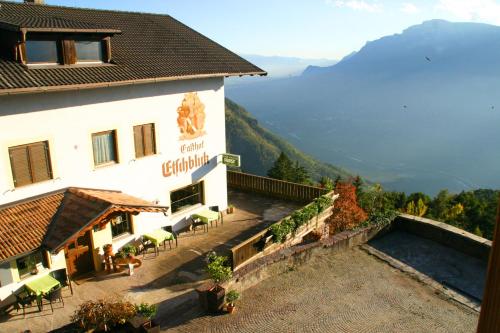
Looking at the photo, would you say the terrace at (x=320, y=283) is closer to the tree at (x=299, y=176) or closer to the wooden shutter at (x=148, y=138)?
the wooden shutter at (x=148, y=138)

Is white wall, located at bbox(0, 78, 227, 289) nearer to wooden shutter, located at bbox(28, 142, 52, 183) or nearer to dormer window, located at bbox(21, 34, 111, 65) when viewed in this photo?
wooden shutter, located at bbox(28, 142, 52, 183)

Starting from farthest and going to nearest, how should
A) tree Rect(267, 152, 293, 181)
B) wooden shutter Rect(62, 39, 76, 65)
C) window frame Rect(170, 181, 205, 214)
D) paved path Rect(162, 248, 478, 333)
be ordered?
tree Rect(267, 152, 293, 181) → window frame Rect(170, 181, 205, 214) → wooden shutter Rect(62, 39, 76, 65) → paved path Rect(162, 248, 478, 333)

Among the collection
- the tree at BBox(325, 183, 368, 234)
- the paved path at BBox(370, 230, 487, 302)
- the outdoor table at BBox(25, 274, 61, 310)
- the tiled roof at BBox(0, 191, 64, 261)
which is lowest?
the tree at BBox(325, 183, 368, 234)

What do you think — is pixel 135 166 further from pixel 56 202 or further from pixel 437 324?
pixel 437 324

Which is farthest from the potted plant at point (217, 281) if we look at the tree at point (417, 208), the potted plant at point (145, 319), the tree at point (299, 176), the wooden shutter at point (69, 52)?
the tree at point (417, 208)

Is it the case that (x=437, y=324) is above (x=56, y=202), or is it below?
below

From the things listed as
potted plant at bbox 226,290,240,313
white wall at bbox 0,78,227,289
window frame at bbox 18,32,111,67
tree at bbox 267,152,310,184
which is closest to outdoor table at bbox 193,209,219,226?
white wall at bbox 0,78,227,289

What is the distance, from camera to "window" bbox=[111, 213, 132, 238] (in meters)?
17.8

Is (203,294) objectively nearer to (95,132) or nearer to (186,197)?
(95,132)

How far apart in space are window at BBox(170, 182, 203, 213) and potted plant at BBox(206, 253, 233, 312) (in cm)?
576

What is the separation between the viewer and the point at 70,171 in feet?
52.0

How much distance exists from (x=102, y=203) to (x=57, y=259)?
2.85 meters

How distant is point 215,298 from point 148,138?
771 centimetres

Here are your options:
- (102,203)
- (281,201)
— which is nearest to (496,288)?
(102,203)
